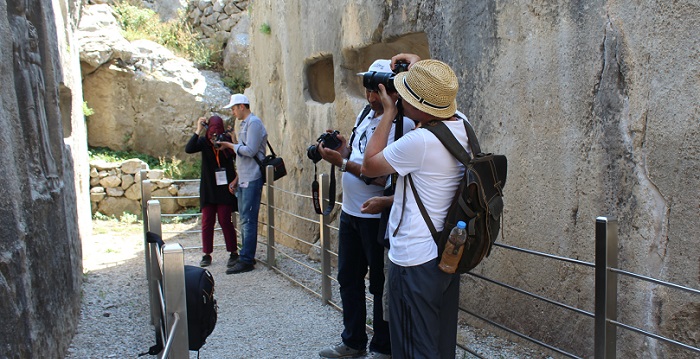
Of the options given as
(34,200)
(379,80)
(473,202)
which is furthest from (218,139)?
(473,202)

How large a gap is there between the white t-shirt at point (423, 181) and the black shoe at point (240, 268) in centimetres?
424

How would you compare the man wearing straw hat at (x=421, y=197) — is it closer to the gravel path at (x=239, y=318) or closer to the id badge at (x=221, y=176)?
the gravel path at (x=239, y=318)

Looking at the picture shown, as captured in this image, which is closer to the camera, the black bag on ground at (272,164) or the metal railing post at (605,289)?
the metal railing post at (605,289)

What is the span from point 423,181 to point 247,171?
4.16 metres

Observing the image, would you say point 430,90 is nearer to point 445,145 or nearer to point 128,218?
point 445,145

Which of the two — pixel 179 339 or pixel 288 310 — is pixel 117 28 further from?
pixel 179 339

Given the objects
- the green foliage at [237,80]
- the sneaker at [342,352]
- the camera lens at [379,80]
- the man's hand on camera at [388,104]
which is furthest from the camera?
the green foliage at [237,80]

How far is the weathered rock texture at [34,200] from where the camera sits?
3.24 metres

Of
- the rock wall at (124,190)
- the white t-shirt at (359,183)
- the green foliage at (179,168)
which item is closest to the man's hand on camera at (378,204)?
the white t-shirt at (359,183)

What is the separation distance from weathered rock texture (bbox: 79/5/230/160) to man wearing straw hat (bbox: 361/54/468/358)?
11.3m

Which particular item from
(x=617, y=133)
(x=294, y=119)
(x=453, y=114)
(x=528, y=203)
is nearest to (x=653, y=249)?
(x=617, y=133)

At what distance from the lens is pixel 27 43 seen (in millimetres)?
4367

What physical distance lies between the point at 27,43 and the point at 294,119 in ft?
13.3

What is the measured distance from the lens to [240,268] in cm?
679
